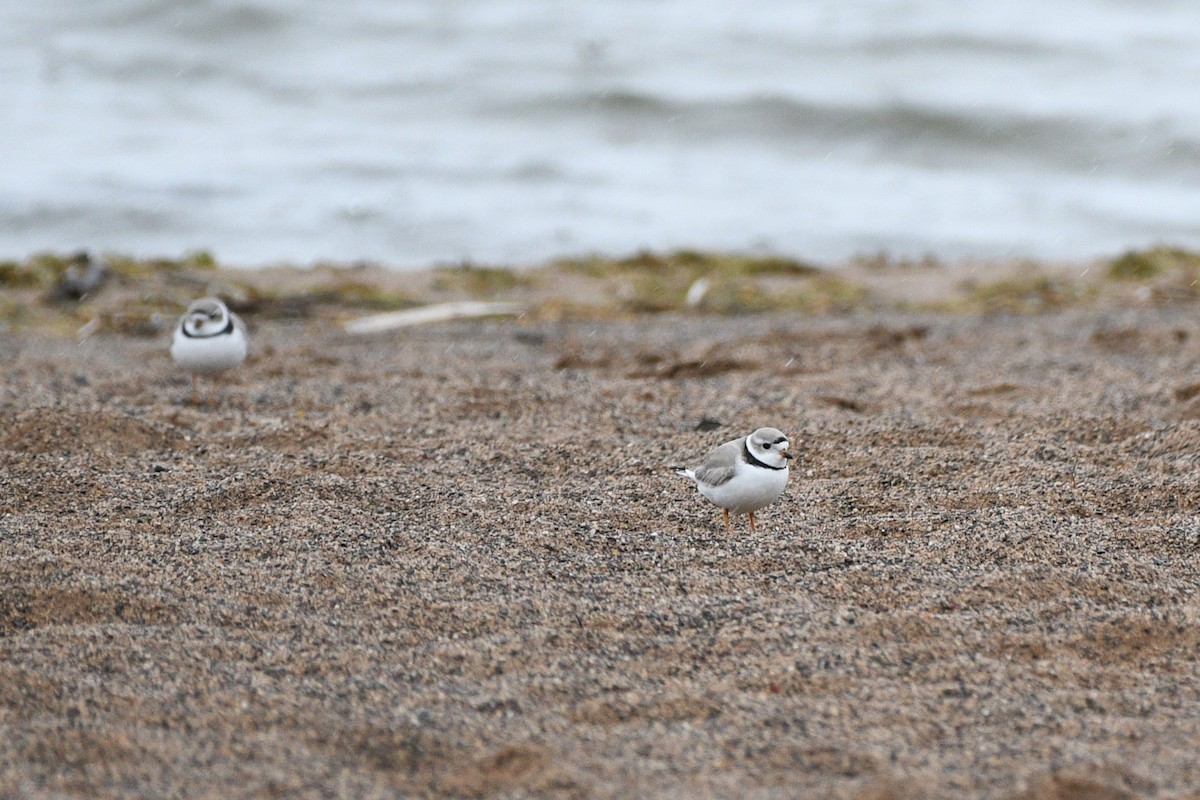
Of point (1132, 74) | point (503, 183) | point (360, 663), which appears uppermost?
point (1132, 74)

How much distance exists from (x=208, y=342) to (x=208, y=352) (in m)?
0.04

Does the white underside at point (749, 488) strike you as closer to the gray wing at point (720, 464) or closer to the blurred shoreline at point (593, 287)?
the gray wing at point (720, 464)

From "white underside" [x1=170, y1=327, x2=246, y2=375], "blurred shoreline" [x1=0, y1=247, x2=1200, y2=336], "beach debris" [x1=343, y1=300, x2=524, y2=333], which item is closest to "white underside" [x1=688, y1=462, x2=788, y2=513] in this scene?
"white underside" [x1=170, y1=327, x2=246, y2=375]

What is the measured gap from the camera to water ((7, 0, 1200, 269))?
41.0 ft

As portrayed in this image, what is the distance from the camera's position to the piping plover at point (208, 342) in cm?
580

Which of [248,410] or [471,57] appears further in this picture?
[471,57]

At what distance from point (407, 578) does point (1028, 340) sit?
5.08 m

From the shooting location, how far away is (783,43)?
59.2 ft

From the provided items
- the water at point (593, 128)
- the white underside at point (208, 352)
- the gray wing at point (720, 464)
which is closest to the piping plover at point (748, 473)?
the gray wing at point (720, 464)

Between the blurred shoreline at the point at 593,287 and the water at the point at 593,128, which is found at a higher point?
the water at the point at 593,128

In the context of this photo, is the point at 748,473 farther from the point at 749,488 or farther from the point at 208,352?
the point at 208,352

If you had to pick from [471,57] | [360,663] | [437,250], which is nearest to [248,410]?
[360,663]

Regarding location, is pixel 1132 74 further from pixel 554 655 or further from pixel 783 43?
pixel 554 655

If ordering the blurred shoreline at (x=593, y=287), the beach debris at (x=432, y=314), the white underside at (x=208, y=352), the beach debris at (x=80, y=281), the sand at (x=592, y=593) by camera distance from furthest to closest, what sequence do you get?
the beach debris at (x=80, y=281), the blurred shoreline at (x=593, y=287), the beach debris at (x=432, y=314), the white underside at (x=208, y=352), the sand at (x=592, y=593)
